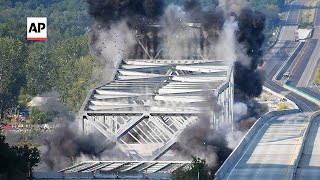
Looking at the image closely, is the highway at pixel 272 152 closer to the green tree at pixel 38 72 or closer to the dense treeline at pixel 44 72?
the dense treeline at pixel 44 72

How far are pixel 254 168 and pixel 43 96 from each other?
79.7 metres

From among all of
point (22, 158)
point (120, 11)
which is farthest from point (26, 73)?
point (22, 158)

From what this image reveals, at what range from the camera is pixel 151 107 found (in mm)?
106250

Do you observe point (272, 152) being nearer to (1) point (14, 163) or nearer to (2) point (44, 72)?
(1) point (14, 163)

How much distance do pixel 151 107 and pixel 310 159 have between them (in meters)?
14.0

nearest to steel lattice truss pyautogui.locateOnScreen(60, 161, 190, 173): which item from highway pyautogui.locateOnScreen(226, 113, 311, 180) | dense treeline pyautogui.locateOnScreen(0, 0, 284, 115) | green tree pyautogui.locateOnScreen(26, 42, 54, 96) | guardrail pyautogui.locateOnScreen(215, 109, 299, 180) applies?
guardrail pyautogui.locateOnScreen(215, 109, 299, 180)

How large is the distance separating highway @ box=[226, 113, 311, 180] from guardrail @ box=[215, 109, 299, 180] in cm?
42

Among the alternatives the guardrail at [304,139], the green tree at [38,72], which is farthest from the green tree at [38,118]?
the guardrail at [304,139]

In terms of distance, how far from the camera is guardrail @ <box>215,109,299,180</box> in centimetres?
9204

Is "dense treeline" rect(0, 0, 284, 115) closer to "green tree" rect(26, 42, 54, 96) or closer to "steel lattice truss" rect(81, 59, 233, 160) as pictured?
"green tree" rect(26, 42, 54, 96)

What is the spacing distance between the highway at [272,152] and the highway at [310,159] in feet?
2.41

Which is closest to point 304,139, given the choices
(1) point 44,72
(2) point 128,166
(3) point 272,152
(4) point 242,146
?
(4) point 242,146

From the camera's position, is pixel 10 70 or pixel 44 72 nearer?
pixel 10 70

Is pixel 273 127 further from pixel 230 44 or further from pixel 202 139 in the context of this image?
pixel 202 139
